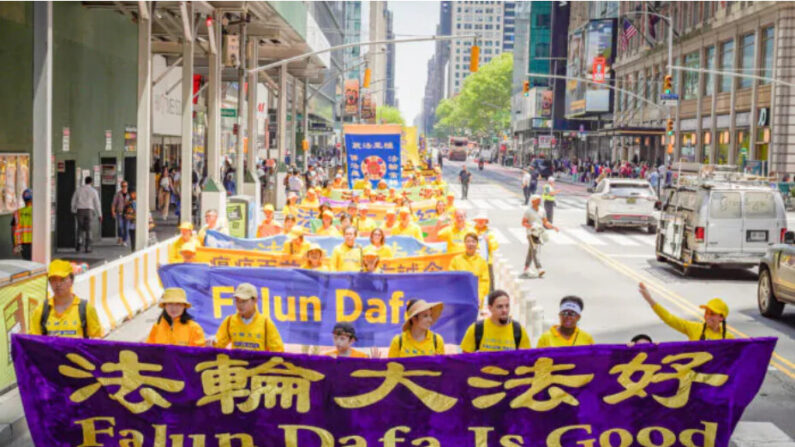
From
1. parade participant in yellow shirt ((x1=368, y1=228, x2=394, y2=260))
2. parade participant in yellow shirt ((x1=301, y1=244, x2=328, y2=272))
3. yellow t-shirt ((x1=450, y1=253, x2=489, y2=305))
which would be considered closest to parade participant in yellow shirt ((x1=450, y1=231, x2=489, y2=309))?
yellow t-shirt ((x1=450, y1=253, x2=489, y2=305))

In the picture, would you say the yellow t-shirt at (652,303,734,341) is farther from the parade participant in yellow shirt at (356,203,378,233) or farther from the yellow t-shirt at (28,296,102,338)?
the parade participant in yellow shirt at (356,203,378,233)

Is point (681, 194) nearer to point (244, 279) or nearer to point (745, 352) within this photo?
point (244, 279)

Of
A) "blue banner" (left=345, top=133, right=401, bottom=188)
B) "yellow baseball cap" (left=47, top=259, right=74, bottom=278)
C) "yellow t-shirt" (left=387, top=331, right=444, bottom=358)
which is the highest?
"blue banner" (left=345, top=133, right=401, bottom=188)

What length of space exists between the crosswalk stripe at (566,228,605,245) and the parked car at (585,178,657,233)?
2.42 feet

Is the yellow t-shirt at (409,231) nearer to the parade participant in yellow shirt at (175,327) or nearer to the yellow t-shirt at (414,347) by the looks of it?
the parade participant in yellow shirt at (175,327)

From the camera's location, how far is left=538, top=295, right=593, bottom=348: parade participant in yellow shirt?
8078 millimetres

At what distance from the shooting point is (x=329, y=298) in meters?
12.3

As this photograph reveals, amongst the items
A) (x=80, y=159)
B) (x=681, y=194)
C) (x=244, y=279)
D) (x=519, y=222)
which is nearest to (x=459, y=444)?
(x=244, y=279)

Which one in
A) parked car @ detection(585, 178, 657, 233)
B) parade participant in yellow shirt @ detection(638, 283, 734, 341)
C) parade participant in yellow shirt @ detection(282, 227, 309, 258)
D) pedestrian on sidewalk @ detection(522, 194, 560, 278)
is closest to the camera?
parade participant in yellow shirt @ detection(638, 283, 734, 341)

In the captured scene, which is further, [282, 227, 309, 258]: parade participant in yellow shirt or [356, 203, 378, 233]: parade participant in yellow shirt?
[356, 203, 378, 233]: parade participant in yellow shirt

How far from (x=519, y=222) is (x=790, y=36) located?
21.8 meters

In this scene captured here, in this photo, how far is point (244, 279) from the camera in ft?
40.7

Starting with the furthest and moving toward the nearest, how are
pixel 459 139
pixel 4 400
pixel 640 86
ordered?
pixel 459 139, pixel 640 86, pixel 4 400

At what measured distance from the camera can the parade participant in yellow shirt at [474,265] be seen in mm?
12773
